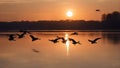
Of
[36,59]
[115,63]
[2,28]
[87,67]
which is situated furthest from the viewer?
[2,28]

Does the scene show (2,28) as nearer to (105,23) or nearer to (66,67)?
(105,23)

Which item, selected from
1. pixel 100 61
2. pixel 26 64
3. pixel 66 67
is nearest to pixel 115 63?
pixel 100 61

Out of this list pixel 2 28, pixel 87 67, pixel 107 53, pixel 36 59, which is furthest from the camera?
pixel 2 28

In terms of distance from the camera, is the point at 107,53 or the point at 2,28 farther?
the point at 2,28

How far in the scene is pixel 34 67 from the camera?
78.0 ft

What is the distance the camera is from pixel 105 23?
10394cm

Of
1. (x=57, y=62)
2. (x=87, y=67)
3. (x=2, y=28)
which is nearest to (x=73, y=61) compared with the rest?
(x=57, y=62)

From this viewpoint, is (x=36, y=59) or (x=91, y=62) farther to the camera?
(x=36, y=59)

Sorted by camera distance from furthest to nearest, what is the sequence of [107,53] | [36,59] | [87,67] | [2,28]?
[2,28]
[107,53]
[36,59]
[87,67]

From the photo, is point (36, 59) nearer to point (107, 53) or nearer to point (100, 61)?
point (100, 61)

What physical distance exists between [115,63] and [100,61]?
114 cm

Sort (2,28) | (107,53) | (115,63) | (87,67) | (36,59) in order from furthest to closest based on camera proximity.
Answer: (2,28) < (107,53) < (36,59) < (115,63) < (87,67)

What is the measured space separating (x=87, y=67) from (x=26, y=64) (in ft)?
10.1

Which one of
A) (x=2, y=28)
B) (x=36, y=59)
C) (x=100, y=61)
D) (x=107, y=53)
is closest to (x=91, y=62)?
(x=100, y=61)
